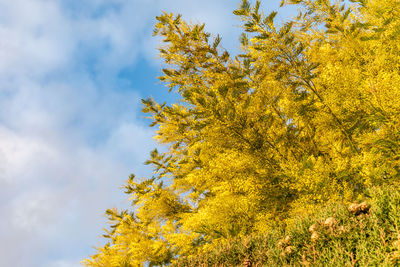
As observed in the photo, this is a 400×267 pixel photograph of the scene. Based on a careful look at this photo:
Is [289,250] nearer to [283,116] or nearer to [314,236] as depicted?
[314,236]

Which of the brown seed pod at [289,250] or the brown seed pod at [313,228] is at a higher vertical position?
the brown seed pod at [313,228]

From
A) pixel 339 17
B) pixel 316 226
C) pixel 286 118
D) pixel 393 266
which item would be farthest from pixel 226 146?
pixel 339 17

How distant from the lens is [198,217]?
7641mm

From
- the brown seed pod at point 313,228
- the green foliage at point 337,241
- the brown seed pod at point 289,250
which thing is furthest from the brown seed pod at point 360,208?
the brown seed pod at point 289,250

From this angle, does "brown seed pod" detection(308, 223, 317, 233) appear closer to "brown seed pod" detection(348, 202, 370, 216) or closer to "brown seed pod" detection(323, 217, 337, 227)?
"brown seed pod" detection(323, 217, 337, 227)

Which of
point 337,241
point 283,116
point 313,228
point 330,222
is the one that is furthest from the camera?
point 283,116

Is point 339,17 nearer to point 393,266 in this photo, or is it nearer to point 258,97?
point 258,97

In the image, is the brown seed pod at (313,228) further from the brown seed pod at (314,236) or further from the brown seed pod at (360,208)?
the brown seed pod at (360,208)

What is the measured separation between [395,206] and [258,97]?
4257 millimetres

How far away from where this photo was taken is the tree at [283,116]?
5832mm

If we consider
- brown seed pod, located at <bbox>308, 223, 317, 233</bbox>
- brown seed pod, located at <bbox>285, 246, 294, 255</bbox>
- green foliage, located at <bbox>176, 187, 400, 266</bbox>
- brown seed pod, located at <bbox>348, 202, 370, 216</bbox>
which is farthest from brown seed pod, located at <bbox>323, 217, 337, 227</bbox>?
brown seed pod, located at <bbox>285, 246, 294, 255</bbox>

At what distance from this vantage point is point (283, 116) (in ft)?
24.9

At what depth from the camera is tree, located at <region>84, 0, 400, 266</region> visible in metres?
5.83

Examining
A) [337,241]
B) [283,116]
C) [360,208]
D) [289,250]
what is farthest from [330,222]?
[283,116]
